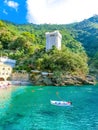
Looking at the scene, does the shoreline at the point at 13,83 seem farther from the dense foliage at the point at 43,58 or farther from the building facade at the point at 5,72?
the dense foliage at the point at 43,58

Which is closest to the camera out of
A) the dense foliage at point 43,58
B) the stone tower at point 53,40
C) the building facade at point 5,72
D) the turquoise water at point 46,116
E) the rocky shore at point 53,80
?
the turquoise water at point 46,116

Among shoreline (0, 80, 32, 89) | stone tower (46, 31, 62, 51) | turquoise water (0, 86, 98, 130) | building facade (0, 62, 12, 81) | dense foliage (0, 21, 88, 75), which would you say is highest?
stone tower (46, 31, 62, 51)

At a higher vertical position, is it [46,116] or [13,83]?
[13,83]

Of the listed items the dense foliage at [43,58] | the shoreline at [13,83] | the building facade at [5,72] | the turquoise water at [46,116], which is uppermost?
the dense foliage at [43,58]

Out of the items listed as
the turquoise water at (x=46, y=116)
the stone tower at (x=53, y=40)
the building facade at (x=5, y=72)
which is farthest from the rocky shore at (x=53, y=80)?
the turquoise water at (x=46, y=116)

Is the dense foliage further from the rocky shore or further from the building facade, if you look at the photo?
the building facade

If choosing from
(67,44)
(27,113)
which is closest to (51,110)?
(27,113)

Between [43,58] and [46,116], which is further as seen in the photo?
[43,58]

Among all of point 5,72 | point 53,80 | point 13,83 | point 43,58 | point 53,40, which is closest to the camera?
point 13,83

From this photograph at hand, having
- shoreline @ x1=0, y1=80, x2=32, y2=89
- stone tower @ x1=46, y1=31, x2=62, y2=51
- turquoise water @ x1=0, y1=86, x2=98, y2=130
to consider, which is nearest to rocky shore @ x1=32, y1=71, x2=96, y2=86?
shoreline @ x1=0, y1=80, x2=32, y2=89

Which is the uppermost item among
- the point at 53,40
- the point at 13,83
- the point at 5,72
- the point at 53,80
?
the point at 53,40

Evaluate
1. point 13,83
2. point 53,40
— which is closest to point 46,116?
point 13,83

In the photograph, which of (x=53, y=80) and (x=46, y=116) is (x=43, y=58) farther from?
(x=46, y=116)
